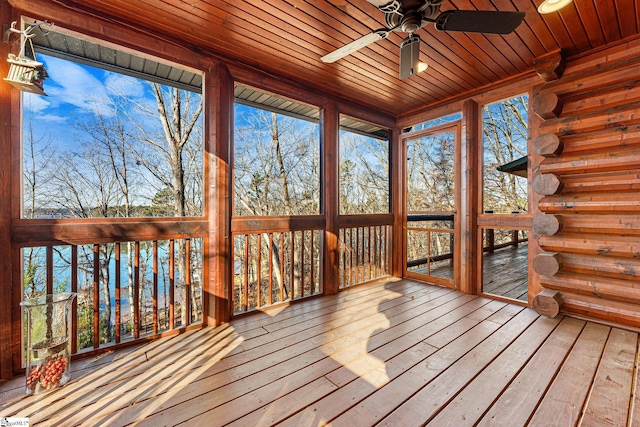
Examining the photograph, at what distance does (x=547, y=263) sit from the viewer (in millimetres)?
2801

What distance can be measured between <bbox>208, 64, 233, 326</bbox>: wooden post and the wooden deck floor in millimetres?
282

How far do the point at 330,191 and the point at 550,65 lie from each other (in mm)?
2701

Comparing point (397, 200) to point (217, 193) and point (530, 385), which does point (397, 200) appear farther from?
point (530, 385)

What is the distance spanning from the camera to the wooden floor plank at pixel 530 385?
1433 mm

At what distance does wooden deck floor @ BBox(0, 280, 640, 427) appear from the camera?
1.47 metres

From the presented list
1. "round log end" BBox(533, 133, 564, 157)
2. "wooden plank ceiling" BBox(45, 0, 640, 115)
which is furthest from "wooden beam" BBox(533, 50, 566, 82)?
"round log end" BBox(533, 133, 564, 157)

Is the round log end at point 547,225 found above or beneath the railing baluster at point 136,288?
above

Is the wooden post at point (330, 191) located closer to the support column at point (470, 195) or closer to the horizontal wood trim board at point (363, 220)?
the horizontal wood trim board at point (363, 220)

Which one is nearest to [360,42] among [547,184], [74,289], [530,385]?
[547,184]

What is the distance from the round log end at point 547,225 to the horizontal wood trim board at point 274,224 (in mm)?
2414

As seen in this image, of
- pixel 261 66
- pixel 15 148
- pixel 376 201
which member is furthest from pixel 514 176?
pixel 15 148

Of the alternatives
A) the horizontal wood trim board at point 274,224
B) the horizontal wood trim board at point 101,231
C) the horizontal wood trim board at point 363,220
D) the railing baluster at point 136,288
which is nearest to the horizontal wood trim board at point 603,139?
the horizontal wood trim board at point 363,220

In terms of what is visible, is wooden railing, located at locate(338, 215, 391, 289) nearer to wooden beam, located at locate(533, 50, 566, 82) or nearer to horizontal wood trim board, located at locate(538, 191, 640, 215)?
horizontal wood trim board, located at locate(538, 191, 640, 215)

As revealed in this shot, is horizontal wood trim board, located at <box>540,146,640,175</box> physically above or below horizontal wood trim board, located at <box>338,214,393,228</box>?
above
